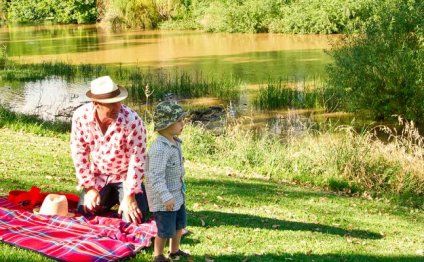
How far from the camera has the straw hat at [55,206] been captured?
18.6 ft

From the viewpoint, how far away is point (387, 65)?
680 inches

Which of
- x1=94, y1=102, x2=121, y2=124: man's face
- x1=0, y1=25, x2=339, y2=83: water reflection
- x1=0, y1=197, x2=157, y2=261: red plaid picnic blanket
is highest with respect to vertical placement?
x1=94, y1=102, x2=121, y2=124: man's face

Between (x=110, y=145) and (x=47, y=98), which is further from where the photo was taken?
(x=47, y=98)

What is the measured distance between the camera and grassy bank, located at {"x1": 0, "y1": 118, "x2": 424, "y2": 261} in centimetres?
543

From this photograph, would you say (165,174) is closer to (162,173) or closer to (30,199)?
(162,173)

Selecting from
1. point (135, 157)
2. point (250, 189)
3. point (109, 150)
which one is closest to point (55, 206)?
point (109, 150)

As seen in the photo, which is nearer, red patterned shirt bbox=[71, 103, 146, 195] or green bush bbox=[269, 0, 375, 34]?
red patterned shirt bbox=[71, 103, 146, 195]

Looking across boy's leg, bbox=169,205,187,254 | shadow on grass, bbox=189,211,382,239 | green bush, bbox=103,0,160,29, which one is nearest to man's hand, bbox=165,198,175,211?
boy's leg, bbox=169,205,187,254

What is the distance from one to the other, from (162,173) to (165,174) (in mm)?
81

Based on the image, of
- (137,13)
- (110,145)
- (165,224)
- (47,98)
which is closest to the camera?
(165,224)

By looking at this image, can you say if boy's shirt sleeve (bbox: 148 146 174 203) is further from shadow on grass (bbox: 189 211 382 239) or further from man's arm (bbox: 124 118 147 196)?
shadow on grass (bbox: 189 211 382 239)

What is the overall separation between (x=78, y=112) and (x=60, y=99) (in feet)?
51.3

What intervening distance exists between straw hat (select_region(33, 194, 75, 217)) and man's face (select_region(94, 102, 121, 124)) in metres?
0.92

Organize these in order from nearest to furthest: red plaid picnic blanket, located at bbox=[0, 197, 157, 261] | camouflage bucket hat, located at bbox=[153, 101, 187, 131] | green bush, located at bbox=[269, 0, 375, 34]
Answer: camouflage bucket hat, located at bbox=[153, 101, 187, 131] < red plaid picnic blanket, located at bbox=[0, 197, 157, 261] < green bush, located at bbox=[269, 0, 375, 34]
